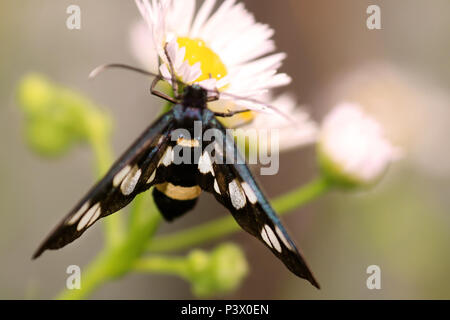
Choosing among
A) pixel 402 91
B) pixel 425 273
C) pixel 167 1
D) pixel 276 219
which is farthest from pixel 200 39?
pixel 402 91

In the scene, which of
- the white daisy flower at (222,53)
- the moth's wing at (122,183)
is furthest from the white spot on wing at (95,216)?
the white daisy flower at (222,53)

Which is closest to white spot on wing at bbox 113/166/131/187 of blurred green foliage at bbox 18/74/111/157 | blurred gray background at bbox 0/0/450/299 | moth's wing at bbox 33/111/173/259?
moth's wing at bbox 33/111/173/259

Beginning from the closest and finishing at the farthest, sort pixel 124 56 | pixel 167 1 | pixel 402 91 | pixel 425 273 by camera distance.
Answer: pixel 167 1 < pixel 425 273 < pixel 124 56 < pixel 402 91

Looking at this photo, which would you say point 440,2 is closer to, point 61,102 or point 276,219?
point 61,102

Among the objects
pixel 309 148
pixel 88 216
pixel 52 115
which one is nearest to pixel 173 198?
pixel 88 216

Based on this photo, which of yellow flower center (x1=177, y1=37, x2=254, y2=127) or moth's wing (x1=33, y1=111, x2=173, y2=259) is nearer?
moth's wing (x1=33, y1=111, x2=173, y2=259)

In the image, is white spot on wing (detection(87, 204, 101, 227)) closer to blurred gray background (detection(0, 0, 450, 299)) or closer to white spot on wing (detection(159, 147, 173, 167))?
white spot on wing (detection(159, 147, 173, 167))
